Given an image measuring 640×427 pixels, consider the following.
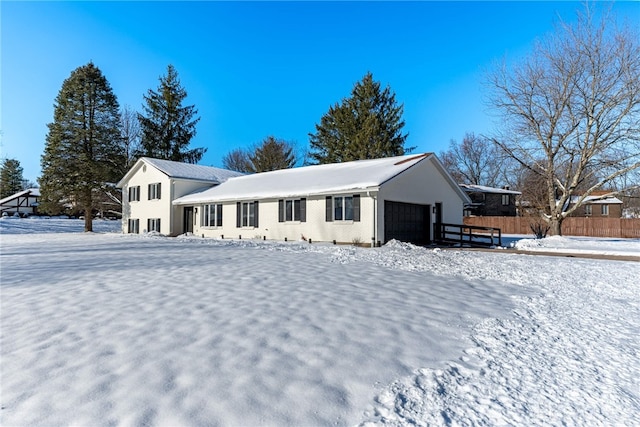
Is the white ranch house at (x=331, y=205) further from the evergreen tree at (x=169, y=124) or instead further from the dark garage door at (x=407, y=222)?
the evergreen tree at (x=169, y=124)

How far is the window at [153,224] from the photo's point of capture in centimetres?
2525

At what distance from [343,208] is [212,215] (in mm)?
9827

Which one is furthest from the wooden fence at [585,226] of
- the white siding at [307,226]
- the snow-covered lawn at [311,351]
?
the snow-covered lawn at [311,351]

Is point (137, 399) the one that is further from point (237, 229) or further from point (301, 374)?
point (237, 229)

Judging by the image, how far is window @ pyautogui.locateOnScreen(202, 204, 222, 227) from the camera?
22097mm

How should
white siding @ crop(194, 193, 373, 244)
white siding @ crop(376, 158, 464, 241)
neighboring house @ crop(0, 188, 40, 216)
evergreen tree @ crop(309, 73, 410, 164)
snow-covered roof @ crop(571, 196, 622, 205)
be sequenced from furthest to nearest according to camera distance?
neighboring house @ crop(0, 188, 40, 216)
evergreen tree @ crop(309, 73, 410, 164)
snow-covered roof @ crop(571, 196, 622, 205)
white siding @ crop(376, 158, 464, 241)
white siding @ crop(194, 193, 373, 244)

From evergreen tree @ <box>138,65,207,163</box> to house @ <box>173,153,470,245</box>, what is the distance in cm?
1643

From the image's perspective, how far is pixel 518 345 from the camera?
411cm

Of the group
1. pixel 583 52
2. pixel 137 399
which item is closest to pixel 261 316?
pixel 137 399

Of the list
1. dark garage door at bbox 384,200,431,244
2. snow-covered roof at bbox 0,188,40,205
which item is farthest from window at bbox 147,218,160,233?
snow-covered roof at bbox 0,188,40,205

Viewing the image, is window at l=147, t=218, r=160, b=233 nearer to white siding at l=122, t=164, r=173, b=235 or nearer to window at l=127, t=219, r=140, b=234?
white siding at l=122, t=164, r=173, b=235

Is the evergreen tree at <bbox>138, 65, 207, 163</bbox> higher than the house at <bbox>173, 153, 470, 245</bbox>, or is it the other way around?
the evergreen tree at <bbox>138, 65, 207, 163</bbox>

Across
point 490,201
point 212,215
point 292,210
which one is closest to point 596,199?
point 292,210

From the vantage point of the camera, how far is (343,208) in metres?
16.5
